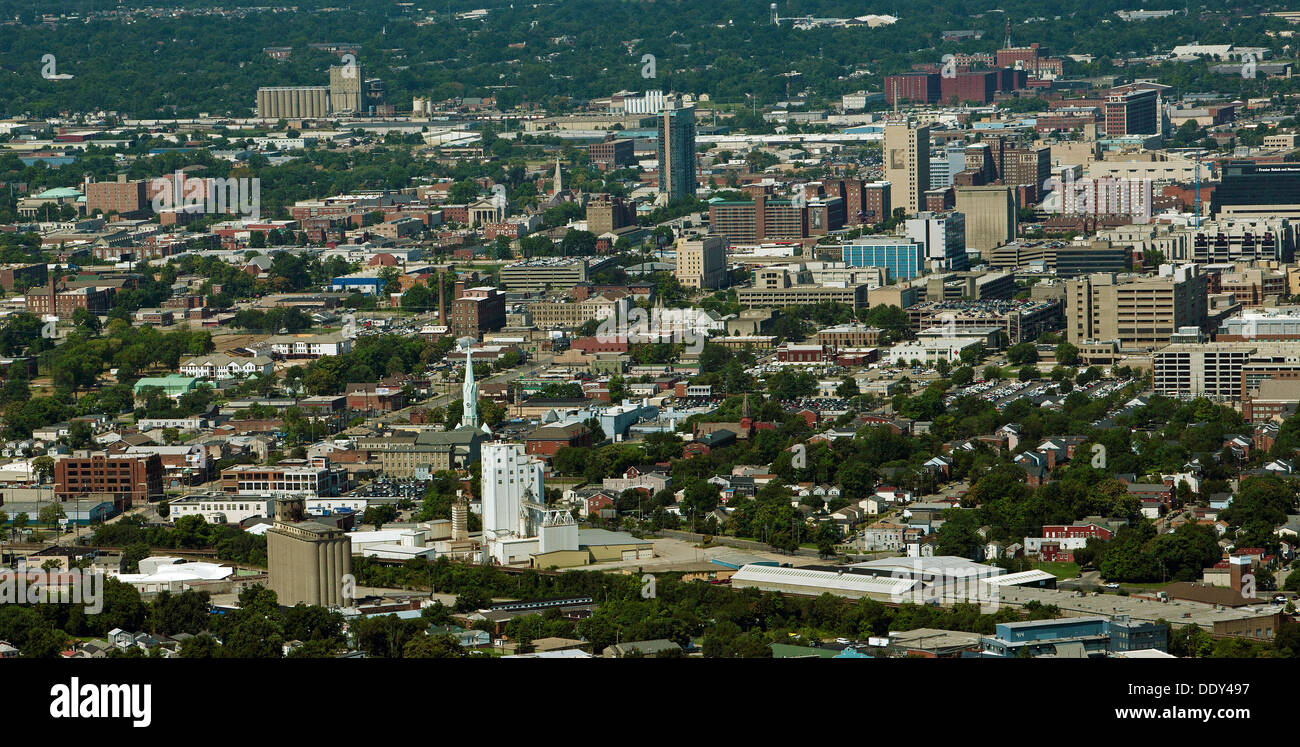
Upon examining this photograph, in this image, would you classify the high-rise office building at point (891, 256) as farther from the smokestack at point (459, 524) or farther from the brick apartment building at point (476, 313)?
the smokestack at point (459, 524)

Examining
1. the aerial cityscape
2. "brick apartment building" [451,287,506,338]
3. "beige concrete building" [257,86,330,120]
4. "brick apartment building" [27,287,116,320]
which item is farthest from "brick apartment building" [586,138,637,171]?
"brick apartment building" [451,287,506,338]

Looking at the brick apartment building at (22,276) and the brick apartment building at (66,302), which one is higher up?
the brick apartment building at (22,276)

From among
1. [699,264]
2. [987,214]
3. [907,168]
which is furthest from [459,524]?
[907,168]

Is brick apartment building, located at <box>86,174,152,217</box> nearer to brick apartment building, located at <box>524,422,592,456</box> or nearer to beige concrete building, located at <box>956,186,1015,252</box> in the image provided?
beige concrete building, located at <box>956,186,1015,252</box>

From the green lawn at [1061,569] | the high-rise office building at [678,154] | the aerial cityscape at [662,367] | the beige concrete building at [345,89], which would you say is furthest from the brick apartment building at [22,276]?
the beige concrete building at [345,89]
